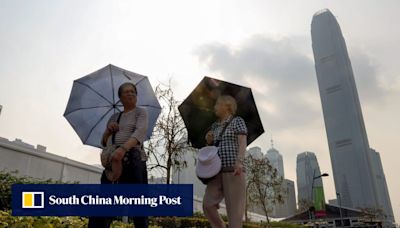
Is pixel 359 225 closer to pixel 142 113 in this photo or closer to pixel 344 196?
pixel 142 113

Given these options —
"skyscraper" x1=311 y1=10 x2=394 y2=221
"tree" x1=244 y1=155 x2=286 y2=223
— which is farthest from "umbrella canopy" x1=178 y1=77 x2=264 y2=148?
"skyscraper" x1=311 y1=10 x2=394 y2=221

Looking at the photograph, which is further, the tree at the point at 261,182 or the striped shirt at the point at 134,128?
the tree at the point at 261,182

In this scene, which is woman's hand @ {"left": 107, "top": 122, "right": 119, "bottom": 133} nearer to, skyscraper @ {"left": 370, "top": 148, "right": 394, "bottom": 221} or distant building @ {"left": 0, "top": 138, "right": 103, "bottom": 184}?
distant building @ {"left": 0, "top": 138, "right": 103, "bottom": 184}

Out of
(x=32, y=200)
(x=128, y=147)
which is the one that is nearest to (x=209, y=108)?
(x=128, y=147)

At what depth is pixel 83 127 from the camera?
534 cm

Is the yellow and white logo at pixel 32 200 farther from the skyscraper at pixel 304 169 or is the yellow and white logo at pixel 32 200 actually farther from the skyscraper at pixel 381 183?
the skyscraper at pixel 381 183

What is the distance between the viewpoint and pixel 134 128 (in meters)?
4.07

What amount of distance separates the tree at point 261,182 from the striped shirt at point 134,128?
20.5 metres

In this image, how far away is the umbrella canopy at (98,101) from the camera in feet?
17.4

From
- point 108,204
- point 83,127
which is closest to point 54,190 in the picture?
point 83,127

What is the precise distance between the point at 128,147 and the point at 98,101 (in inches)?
74.8

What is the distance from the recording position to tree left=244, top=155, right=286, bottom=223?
2410 cm

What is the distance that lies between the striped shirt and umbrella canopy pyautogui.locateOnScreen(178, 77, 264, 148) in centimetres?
109

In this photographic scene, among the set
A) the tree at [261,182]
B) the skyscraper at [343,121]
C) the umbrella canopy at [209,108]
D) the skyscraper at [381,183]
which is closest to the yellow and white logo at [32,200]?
the umbrella canopy at [209,108]
